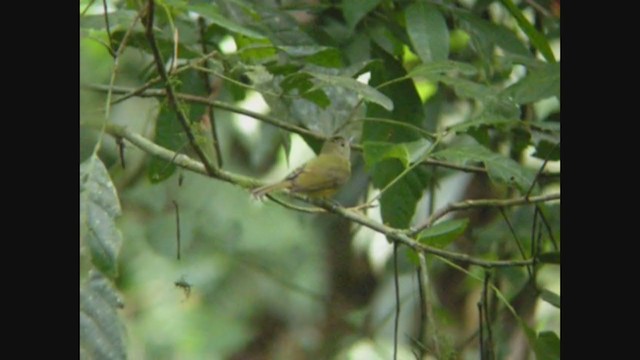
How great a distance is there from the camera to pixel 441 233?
184 centimetres

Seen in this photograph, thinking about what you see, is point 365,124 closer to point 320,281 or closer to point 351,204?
point 351,204

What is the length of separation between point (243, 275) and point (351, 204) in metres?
1.81

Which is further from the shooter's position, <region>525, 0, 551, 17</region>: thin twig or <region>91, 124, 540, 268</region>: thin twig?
Answer: <region>525, 0, 551, 17</region>: thin twig

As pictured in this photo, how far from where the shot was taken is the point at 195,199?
3.73 meters

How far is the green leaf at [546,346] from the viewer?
1854 millimetres

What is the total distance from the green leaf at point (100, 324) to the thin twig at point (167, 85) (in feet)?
1.24

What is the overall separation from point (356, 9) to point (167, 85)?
2.17 feet

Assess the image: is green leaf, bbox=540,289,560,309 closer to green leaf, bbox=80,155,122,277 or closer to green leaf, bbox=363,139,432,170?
green leaf, bbox=363,139,432,170

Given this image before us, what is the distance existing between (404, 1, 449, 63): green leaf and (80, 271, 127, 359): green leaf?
3.66ft

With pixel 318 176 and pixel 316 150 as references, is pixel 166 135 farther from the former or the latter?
pixel 318 176

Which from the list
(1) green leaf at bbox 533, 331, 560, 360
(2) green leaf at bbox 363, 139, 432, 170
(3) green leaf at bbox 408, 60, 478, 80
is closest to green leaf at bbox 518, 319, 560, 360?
(1) green leaf at bbox 533, 331, 560, 360

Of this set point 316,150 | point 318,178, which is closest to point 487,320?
point 318,178

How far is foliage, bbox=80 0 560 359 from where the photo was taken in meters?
1.74
